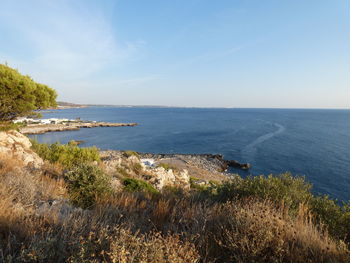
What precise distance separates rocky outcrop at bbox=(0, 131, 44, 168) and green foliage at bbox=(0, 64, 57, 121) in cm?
141

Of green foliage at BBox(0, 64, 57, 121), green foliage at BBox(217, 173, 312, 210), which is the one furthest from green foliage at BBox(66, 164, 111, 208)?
green foliage at BBox(0, 64, 57, 121)

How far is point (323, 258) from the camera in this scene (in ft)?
8.46

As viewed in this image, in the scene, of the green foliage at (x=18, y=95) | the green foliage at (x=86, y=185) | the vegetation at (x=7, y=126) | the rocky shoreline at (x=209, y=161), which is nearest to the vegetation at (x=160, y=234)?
the green foliage at (x=86, y=185)

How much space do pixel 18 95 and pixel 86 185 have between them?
28.8 ft

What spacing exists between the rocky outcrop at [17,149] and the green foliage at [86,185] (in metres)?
2.81

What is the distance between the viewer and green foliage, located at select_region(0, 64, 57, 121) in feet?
32.7

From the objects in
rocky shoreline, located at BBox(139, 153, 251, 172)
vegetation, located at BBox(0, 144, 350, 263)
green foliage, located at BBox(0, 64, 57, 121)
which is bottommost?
rocky shoreline, located at BBox(139, 153, 251, 172)

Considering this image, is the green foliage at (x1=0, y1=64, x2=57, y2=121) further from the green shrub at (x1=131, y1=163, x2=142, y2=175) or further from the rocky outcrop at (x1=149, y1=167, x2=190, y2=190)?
the rocky outcrop at (x1=149, y1=167, x2=190, y2=190)

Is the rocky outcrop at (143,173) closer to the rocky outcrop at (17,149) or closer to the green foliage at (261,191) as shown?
the rocky outcrop at (17,149)

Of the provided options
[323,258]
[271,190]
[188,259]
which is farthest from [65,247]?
[271,190]

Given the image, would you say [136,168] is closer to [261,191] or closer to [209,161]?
[261,191]

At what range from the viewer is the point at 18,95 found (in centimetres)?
1066

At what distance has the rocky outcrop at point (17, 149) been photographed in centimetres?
841

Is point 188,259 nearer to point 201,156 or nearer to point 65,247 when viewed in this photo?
point 65,247
